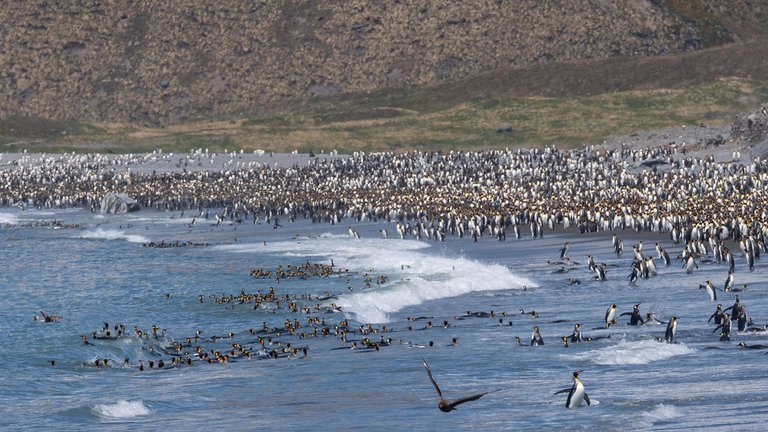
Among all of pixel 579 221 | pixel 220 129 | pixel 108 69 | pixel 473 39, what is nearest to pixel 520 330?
pixel 579 221

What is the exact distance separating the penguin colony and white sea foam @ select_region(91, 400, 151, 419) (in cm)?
436

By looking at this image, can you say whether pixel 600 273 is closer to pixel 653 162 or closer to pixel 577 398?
pixel 577 398

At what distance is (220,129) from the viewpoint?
11762cm

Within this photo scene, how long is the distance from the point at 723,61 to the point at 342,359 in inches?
4084

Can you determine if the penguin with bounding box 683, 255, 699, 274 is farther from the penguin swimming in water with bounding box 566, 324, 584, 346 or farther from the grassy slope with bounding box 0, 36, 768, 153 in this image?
the grassy slope with bounding box 0, 36, 768, 153

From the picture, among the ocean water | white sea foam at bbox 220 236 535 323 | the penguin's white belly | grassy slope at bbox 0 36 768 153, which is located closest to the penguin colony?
the penguin's white belly

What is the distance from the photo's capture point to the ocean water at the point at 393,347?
2202 centimetres

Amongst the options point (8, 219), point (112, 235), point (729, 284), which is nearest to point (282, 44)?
point (8, 219)

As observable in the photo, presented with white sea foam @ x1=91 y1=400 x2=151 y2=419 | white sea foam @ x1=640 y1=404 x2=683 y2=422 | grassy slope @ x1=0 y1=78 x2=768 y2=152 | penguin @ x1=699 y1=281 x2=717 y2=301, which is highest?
grassy slope @ x1=0 y1=78 x2=768 y2=152

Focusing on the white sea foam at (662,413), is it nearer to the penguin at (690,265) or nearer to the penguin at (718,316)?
the penguin at (718,316)

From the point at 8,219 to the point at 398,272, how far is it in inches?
1690

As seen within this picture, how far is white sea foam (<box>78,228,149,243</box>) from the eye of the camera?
208 feet

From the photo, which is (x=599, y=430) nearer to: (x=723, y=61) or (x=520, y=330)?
(x=520, y=330)

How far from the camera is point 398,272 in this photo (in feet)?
145
